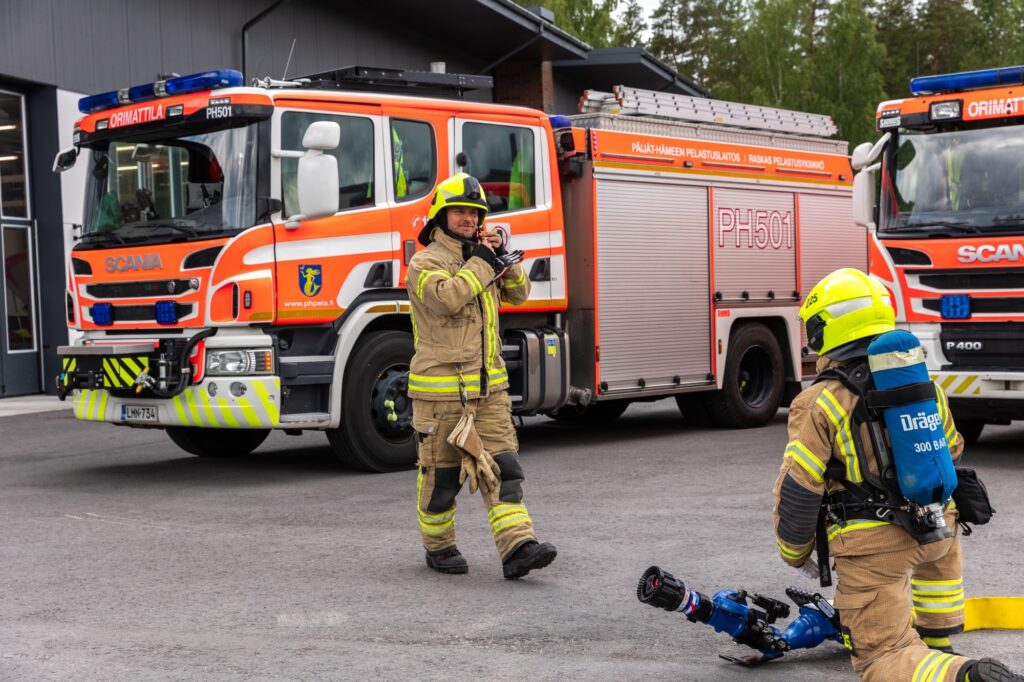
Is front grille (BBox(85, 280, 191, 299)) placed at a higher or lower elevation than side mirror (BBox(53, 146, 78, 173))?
lower

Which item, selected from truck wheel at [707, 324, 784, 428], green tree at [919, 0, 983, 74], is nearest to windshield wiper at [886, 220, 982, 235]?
truck wheel at [707, 324, 784, 428]

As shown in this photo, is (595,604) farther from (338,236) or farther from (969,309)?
(969,309)

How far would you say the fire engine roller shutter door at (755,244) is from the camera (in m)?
12.8

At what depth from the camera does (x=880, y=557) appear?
419cm

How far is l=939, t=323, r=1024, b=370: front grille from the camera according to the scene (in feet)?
33.2

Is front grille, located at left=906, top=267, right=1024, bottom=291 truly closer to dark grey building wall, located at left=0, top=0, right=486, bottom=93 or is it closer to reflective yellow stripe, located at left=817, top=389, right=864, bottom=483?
Result: reflective yellow stripe, located at left=817, top=389, right=864, bottom=483

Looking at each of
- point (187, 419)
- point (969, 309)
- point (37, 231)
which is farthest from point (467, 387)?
point (37, 231)

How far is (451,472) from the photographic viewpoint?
663 centimetres

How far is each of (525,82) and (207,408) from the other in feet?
65.0

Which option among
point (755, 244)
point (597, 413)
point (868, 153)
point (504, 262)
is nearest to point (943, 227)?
point (868, 153)

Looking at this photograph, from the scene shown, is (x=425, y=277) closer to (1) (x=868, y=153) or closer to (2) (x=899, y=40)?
(1) (x=868, y=153)

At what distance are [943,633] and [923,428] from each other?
75 cm

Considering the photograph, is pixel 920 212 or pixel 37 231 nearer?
pixel 920 212

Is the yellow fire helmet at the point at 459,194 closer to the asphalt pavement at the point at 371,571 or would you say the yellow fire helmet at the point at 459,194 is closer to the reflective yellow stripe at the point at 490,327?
the reflective yellow stripe at the point at 490,327
